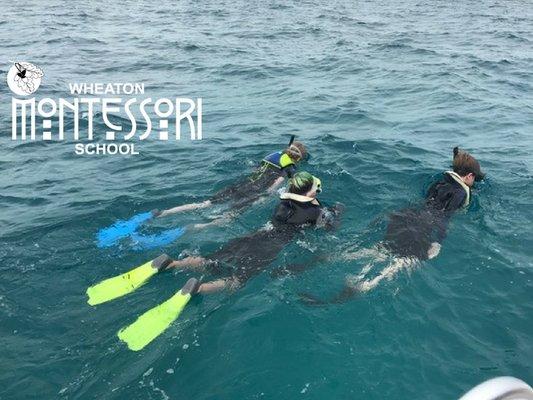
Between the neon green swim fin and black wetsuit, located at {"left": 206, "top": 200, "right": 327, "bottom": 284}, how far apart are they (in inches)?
31.7

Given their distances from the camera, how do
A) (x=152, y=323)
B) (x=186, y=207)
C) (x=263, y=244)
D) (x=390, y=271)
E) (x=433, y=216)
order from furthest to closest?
(x=186, y=207) → (x=433, y=216) → (x=263, y=244) → (x=390, y=271) → (x=152, y=323)

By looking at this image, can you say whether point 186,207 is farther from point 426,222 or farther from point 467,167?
point 467,167

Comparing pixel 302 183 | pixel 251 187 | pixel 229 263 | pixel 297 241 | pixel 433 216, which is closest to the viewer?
pixel 229 263

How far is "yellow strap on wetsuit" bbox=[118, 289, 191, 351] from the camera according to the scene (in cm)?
588

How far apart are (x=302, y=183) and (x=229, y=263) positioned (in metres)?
1.71

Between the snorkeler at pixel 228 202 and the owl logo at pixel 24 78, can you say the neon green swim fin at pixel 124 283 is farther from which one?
the owl logo at pixel 24 78

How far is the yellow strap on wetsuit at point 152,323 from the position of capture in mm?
5875

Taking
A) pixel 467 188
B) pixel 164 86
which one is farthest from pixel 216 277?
pixel 164 86

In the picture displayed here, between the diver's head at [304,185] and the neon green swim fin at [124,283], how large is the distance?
7.40 feet

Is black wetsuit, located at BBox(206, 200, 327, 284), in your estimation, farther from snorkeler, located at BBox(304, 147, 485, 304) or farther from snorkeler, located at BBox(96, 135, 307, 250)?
snorkeler, located at BBox(96, 135, 307, 250)

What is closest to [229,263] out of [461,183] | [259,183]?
[259,183]

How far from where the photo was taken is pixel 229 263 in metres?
7.27

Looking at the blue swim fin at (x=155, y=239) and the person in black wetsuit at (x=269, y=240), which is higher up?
the person in black wetsuit at (x=269, y=240)

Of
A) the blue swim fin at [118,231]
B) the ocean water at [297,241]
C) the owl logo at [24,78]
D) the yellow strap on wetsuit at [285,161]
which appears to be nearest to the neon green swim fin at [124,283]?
the ocean water at [297,241]
